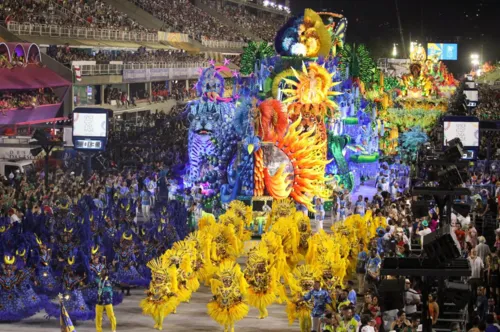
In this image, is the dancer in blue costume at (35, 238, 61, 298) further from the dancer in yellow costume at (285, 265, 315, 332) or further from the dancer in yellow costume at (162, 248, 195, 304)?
the dancer in yellow costume at (285, 265, 315, 332)

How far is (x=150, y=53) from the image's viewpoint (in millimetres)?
61594

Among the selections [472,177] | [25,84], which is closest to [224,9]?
[25,84]

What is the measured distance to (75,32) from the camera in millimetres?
51062

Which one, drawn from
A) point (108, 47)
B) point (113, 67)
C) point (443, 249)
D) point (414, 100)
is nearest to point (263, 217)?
point (443, 249)

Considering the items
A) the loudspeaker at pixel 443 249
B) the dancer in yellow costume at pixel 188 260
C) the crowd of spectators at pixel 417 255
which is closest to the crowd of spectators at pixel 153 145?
the crowd of spectators at pixel 417 255

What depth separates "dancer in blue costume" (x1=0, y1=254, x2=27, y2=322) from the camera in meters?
18.3

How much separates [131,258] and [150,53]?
41129 millimetres

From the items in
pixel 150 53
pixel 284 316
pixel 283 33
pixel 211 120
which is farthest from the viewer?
pixel 150 53

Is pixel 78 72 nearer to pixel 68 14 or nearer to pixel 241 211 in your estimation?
pixel 68 14

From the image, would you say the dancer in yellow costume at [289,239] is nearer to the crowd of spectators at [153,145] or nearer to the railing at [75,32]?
the crowd of spectators at [153,145]

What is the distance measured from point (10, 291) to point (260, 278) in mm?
3847

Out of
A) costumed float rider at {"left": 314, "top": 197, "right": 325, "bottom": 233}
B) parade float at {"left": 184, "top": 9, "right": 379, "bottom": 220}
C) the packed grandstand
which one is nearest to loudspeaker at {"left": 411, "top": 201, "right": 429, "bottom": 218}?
parade float at {"left": 184, "top": 9, "right": 379, "bottom": 220}

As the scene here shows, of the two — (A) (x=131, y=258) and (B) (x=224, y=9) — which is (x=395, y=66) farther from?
(A) (x=131, y=258)

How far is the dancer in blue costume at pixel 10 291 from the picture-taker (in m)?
18.3
